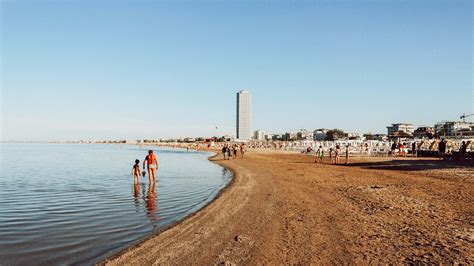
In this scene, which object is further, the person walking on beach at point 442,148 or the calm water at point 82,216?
the person walking on beach at point 442,148

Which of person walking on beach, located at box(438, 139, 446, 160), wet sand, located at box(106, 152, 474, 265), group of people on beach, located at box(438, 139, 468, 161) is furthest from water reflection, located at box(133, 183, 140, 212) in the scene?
person walking on beach, located at box(438, 139, 446, 160)

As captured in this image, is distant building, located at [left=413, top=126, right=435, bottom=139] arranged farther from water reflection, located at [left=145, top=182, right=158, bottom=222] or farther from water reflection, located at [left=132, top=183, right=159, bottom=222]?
water reflection, located at [left=145, top=182, right=158, bottom=222]

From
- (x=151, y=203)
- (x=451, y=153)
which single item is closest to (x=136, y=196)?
(x=151, y=203)

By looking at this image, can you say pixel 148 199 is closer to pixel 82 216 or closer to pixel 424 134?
pixel 82 216

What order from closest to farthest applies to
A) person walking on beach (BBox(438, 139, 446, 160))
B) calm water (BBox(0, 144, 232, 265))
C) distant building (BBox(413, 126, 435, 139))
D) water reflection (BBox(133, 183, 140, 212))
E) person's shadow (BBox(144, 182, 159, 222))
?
calm water (BBox(0, 144, 232, 265)) → person's shadow (BBox(144, 182, 159, 222)) → water reflection (BBox(133, 183, 140, 212)) → person walking on beach (BBox(438, 139, 446, 160)) → distant building (BBox(413, 126, 435, 139))

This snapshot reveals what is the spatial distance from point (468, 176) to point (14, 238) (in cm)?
2060

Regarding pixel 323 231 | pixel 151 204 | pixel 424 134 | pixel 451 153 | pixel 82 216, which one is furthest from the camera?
pixel 424 134

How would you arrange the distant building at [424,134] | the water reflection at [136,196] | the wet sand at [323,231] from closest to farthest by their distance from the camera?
the wet sand at [323,231]
the water reflection at [136,196]
the distant building at [424,134]

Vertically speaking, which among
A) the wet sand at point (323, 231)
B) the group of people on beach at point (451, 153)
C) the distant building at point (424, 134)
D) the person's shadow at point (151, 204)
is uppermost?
the distant building at point (424, 134)

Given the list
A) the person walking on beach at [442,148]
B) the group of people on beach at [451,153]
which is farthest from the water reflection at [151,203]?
the person walking on beach at [442,148]

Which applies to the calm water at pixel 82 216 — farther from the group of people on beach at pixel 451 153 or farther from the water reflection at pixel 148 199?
the group of people on beach at pixel 451 153

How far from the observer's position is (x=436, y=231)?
750 cm

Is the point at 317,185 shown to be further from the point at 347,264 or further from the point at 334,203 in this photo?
the point at 347,264

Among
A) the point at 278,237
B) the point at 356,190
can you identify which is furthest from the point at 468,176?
the point at 278,237
